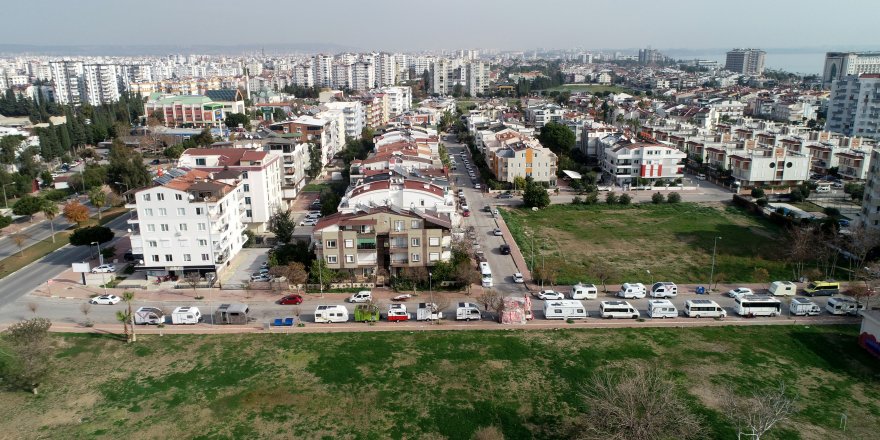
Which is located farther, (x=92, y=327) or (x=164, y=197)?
(x=164, y=197)

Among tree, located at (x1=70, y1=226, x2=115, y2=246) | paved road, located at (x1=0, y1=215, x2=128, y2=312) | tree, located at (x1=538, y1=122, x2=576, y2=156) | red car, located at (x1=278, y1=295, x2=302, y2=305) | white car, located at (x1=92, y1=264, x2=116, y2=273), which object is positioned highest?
tree, located at (x1=538, y1=122, x2=576, y2=156)

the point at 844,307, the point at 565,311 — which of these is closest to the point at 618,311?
the point at 565,311

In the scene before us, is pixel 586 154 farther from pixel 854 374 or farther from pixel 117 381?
pixel 117 381

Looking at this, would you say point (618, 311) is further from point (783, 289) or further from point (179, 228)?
point (179, 228)

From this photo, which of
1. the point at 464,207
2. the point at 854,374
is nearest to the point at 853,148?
the point at 464,207

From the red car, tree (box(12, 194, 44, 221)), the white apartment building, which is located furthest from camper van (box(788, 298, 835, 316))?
tree (box(12, 194, 44, 221))

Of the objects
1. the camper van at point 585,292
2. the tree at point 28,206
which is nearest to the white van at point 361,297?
the camper van at point 585,292

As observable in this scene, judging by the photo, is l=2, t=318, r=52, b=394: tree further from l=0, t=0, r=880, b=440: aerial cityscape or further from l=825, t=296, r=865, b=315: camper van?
l=825, t=296, r=865, b=315: camper van
